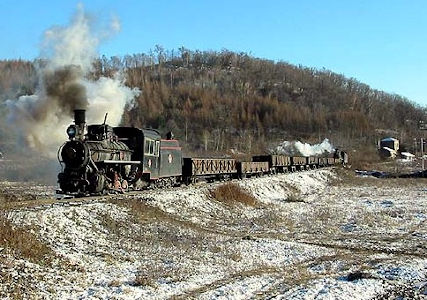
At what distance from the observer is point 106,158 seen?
24.1 meters

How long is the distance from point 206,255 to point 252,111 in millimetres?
143275

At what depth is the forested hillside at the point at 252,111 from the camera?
5266 inches

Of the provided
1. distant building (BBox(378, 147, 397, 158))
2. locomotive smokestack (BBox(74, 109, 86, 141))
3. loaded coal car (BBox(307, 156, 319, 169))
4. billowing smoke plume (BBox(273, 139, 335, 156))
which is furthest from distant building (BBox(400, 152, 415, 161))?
locomotive smokestack (BBox(74, 109, 86, 141))

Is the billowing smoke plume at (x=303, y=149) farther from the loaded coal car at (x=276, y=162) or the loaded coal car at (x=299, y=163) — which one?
the loaded coal car at (x=276, y=162)

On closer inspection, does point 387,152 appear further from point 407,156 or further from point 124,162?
point 124,162

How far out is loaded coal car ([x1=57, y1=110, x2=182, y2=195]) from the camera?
2328cm

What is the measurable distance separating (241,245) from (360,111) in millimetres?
164008

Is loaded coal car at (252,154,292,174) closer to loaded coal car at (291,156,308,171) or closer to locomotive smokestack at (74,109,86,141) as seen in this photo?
loaded coal car at (291,156,308,171)

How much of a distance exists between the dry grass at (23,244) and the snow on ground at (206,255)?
12.0 inches

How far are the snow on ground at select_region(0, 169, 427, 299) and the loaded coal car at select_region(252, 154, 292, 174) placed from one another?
110ft

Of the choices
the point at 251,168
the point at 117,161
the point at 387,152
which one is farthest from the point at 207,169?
the point at 387,152

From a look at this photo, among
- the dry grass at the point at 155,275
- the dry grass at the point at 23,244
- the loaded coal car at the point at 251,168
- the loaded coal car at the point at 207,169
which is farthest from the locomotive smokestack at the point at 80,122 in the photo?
the loaded coal car at the point at 251,168

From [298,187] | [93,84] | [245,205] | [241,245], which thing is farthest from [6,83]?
[241,245]

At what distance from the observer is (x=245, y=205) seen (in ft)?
105
